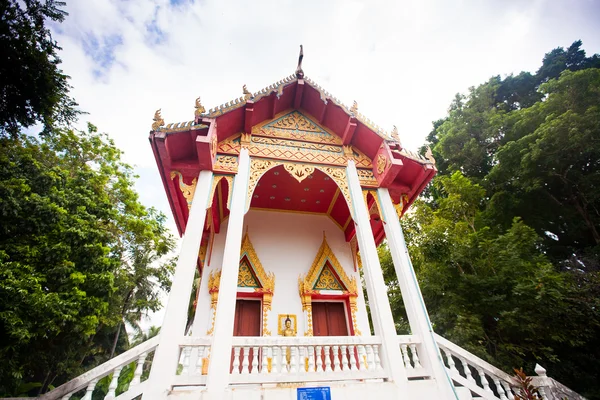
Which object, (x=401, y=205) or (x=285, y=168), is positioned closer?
(x=285, y=168)

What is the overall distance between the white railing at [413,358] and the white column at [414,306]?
66 mm

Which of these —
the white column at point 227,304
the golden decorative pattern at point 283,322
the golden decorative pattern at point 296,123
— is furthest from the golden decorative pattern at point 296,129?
the golden decorative pattern at point 283,322

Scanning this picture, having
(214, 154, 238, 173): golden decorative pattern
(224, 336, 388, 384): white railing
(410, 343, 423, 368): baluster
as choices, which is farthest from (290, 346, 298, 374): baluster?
(214, 154, 238, 173): golden decorative pattern

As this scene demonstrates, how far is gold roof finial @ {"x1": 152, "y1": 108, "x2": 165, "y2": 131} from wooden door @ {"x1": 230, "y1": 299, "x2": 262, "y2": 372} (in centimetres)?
396

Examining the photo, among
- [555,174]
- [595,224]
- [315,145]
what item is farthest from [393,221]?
[595,224]

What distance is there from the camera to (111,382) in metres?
3.46

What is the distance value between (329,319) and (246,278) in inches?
85.3

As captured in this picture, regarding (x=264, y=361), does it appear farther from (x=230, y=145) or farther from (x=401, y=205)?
(x=401, y=205)

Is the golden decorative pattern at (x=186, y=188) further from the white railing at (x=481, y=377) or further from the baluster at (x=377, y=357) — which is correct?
the white railing at (x=481, y=377)

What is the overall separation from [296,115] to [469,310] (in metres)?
7.29

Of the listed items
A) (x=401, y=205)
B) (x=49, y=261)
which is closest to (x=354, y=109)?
(x=401, y=205)

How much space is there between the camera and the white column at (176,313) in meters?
3.23

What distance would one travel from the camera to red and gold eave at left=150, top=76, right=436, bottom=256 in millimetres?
4879

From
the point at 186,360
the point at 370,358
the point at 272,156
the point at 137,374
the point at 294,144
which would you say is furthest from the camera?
the point at 294,144
